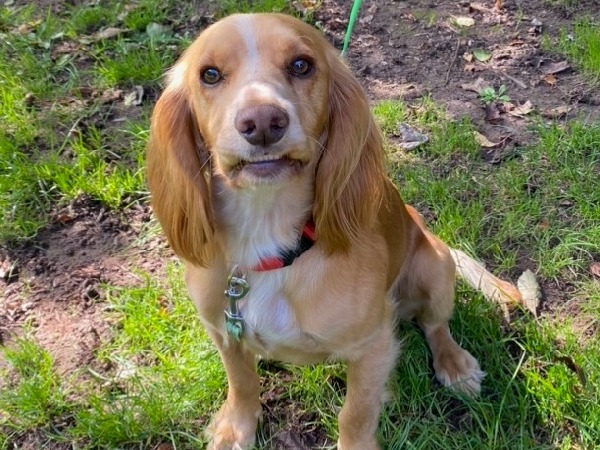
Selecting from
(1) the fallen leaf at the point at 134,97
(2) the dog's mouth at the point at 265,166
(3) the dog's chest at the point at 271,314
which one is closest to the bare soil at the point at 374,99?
(3) the dog's chest at the point at 271,314

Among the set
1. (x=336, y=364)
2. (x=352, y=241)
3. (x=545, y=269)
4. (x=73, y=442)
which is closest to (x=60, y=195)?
(x=73, y=442)

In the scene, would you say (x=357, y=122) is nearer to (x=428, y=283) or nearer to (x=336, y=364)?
(x=428, y=283)

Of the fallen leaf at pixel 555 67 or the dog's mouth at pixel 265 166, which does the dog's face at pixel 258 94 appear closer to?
the dog's mouth at pixel 265 166

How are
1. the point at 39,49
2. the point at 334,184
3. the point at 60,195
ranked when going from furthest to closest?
the point at 39,49, the point at 60,195, the point at 334,184

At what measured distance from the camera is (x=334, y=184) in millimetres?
2248

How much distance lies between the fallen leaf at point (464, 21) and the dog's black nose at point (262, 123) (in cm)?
326

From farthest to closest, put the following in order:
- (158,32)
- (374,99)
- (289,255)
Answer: (158,32), (374,99), (289,255)

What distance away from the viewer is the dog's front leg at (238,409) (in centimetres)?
269

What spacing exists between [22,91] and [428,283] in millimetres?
2895

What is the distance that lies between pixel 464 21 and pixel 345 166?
118 inches

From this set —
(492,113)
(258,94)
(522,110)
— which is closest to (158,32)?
(492,113)

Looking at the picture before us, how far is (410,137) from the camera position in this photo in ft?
13.0

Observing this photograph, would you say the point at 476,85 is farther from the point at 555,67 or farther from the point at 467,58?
the point at 555,67

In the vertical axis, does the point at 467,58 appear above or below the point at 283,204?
below
